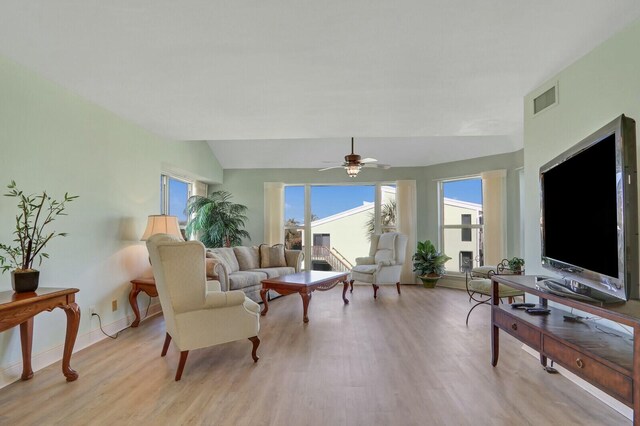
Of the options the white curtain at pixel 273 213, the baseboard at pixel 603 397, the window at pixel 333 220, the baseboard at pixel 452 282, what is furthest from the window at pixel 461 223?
the baseboard at pixel 603 397

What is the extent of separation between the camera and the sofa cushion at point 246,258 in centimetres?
582

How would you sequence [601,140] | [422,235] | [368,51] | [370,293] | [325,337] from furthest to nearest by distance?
1. [422,235]
2. [370,293]
3. [325,337]
4. [368,51]
5. [601,140]

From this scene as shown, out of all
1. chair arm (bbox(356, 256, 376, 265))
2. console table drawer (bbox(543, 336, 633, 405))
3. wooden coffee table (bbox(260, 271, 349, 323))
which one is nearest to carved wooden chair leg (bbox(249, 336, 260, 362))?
wooden coffee table (bbox(260, 271, 349, 323))

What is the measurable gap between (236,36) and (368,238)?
221 inches

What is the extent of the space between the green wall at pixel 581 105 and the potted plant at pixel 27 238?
3892mm

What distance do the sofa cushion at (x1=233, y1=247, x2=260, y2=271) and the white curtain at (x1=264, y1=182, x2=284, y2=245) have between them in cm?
116

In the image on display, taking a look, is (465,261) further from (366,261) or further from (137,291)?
(137,291)

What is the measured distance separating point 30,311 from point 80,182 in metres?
1.46

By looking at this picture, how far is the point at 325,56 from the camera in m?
2.54

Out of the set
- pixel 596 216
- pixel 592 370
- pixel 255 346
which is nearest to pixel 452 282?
pixel 255 346

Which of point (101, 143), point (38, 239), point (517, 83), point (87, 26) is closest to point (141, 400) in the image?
point (38, 239)

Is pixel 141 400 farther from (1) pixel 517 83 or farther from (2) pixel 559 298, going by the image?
(1) pixel 517 83

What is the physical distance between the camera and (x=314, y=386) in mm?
2525

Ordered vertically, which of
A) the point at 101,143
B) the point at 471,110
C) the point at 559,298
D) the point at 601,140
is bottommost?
the point at 559,298
